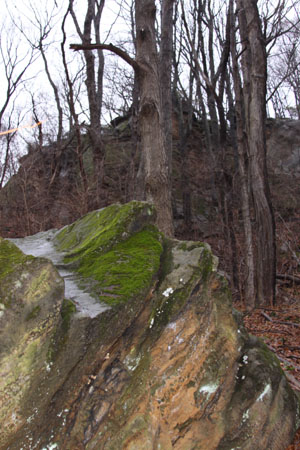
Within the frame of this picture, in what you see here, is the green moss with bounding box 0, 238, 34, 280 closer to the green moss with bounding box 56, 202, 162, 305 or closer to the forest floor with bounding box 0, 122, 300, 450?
the green moss with bounding box 56, 202, 162, 305

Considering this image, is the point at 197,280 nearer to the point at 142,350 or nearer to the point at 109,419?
the point at 142,350

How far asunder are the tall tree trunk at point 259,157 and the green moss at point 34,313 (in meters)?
6.97

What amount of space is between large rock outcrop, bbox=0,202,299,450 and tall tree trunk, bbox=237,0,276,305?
16.7ft

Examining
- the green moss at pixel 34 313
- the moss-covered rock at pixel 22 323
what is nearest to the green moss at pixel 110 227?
the moss-covered rock at pixel 22 323

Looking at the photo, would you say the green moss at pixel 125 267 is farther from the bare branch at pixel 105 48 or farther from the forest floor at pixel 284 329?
the bare branch at pixel 105 48

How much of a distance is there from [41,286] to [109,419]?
1119mm

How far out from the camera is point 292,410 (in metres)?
3.30

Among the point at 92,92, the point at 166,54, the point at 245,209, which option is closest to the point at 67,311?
the point at 245,209

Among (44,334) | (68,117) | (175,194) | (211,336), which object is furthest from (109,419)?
(68,117)

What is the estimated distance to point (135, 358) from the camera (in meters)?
2.72

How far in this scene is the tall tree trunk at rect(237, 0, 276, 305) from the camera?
327 inches

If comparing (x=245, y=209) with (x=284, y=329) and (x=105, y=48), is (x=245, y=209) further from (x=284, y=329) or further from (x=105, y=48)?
(x=105, y=48)

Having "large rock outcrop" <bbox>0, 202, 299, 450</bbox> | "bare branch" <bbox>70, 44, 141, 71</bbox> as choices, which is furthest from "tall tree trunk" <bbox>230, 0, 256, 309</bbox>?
"large rock outcrop" <bbox>0, 202, 299, 450</bbox>

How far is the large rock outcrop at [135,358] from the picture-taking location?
2.23m
